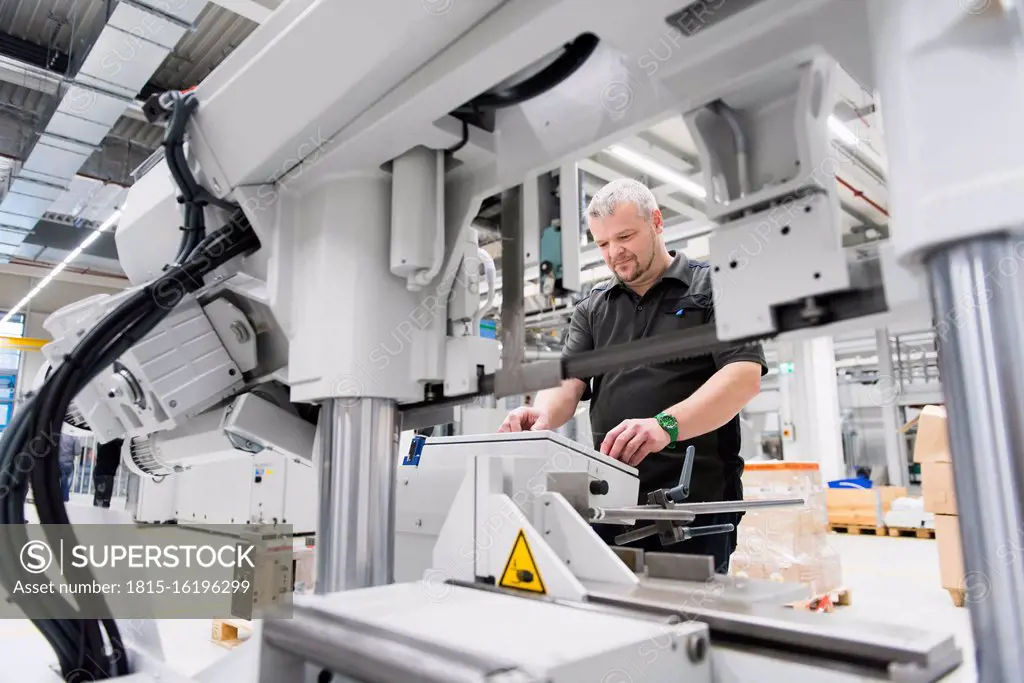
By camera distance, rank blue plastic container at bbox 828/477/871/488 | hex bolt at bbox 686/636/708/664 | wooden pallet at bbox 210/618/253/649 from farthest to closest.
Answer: blue plastic container at bbox 828/477/871/488
wooden pallet at bbox 210/618/253/649
hex bolt at bbox 686/636/708/664

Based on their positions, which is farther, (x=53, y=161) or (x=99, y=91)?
(x=53, y=161)

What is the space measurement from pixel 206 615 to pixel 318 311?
7.88 feet

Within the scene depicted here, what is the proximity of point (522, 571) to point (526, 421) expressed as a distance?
2.81 feet

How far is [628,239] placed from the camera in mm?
1709

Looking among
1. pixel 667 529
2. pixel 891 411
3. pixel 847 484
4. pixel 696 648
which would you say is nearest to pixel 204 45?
pixel 667 529

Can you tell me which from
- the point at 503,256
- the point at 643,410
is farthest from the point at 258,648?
the point at 643,410

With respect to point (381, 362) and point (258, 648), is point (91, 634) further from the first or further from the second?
point (381, 362)

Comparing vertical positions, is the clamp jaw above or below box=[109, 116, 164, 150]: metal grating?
below

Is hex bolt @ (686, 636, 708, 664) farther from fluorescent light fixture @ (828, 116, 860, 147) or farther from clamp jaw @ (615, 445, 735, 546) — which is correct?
fluorescent light fixture @ (828, 116, 860, 147)

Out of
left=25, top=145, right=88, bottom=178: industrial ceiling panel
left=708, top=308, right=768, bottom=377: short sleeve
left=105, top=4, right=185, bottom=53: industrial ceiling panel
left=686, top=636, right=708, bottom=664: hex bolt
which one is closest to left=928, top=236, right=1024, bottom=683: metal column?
left=686, top=636, right=708, bottom=664: hex bolt

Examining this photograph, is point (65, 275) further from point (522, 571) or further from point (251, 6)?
point (522, 571)

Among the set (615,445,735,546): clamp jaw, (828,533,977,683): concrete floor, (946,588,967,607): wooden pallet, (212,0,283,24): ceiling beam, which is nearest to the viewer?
(615,445,735,546): clamp jaw

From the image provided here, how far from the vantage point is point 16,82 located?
13.9 feet

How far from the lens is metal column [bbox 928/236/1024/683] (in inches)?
19.7
